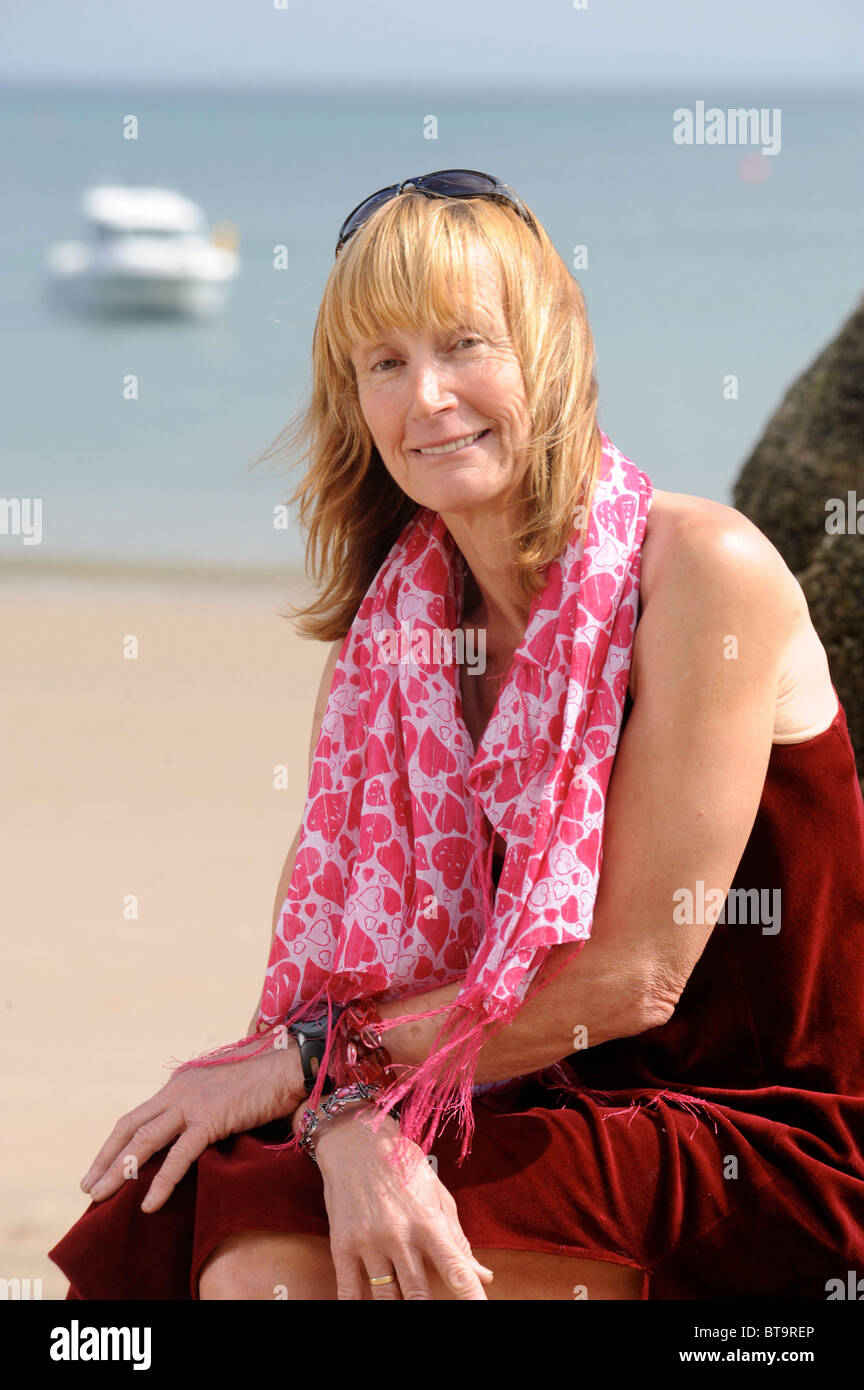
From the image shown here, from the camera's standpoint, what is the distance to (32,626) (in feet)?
36.1

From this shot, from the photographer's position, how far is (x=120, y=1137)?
232 cm

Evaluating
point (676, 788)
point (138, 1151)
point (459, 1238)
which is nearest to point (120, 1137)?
point (138, 1151)

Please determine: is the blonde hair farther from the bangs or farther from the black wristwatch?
the black wristwatch

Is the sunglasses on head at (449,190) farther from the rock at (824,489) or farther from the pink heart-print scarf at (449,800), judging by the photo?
the rock at (824,489)

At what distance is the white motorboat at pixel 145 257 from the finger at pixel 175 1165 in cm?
2840

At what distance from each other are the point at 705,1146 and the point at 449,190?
1.60m

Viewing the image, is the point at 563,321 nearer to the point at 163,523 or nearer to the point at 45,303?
the point at 163,523

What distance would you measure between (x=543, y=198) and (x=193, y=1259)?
2406 centimetres

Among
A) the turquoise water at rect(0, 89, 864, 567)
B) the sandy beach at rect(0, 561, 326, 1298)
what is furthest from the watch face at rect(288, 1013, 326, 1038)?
the turquoise water at rect(0, 89, 864, 567)

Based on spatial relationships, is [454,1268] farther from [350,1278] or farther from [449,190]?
[449,190]

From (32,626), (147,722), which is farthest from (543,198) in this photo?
(147,722)

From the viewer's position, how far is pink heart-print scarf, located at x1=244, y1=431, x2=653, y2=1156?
2.12 meters

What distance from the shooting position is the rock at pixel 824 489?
12.6ft

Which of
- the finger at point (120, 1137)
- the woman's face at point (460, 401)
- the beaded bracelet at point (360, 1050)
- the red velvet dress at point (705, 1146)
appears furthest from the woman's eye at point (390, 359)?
the finger at point (120, 1137)
